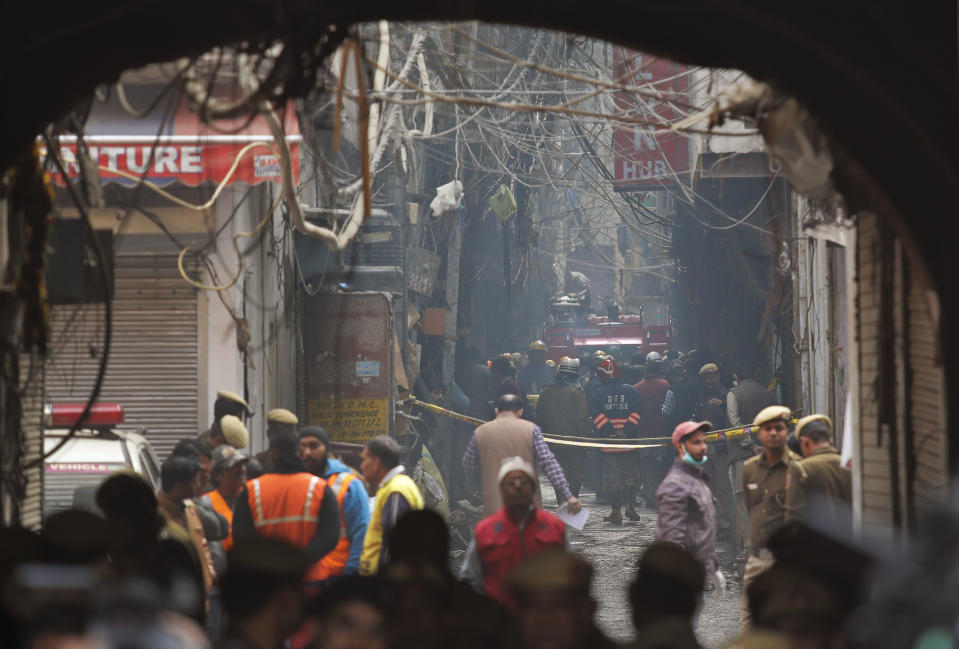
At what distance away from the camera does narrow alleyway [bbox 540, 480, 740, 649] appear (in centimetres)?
970

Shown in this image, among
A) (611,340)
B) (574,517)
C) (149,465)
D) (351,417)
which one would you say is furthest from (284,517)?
(611,340)

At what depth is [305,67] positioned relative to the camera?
5121 mm

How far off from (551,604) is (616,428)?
1294 cm

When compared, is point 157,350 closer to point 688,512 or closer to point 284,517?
point 284,517

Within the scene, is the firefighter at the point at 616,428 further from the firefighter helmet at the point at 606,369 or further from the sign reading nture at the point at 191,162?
the sign reading nture at the point at 191,162

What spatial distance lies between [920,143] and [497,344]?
97.8 feet

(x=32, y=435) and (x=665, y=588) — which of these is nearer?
(x=665, y=588)

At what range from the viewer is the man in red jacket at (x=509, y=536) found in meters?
6.91

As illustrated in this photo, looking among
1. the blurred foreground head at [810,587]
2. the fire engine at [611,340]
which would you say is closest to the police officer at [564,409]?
the blurred foreground head at [810,587]

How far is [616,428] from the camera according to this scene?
16.8 m

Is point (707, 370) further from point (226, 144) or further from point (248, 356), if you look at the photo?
point (226, 144)

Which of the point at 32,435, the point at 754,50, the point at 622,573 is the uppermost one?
the point at 754,50

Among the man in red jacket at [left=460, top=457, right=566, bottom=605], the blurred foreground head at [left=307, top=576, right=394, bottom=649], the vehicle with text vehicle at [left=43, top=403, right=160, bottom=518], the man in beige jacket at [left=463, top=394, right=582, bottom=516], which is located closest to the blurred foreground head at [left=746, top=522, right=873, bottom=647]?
the blurred foreground head at [left=307, top=576, right=394, bottom=649]

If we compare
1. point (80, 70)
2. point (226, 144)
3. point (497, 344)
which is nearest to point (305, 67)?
point (80, 70)
